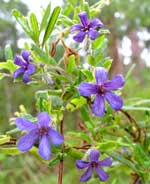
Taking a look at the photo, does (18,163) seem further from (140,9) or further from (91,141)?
(91,141)

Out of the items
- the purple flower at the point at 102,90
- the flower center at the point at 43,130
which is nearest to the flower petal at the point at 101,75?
the purple flower at the point at 102,90

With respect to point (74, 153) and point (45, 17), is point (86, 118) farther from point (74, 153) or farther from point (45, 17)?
point (45, 17)

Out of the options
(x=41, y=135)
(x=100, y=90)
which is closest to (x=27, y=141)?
(x=41, y=135)

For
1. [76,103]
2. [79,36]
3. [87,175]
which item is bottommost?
[87,175]

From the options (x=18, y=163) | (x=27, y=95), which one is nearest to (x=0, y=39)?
Answer: (x=27, y=95)

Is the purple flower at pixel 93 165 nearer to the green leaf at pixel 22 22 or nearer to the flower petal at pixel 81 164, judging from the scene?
the flower petal at pixel 81 164

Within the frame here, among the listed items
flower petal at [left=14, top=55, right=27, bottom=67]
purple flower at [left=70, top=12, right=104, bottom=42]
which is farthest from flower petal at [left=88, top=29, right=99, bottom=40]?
flower petal at [left=14, top=55, right=27, bottom=67]

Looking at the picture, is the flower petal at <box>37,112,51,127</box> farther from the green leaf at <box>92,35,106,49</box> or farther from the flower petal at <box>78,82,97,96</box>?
the green leaf at <box>92,35,106,49</box>
